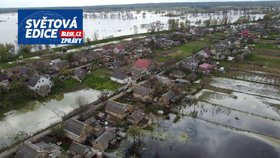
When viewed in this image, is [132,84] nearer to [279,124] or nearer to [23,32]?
[23,32]

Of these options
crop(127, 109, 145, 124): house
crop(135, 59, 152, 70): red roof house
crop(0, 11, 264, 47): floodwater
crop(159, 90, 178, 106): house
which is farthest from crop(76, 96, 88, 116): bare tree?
crop(0, 11, 264, 47): floodwater

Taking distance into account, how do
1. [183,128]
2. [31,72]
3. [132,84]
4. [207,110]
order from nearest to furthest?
[183,128], [207,110], [132,84], [31,72]

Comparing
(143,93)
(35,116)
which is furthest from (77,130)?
(143,93)

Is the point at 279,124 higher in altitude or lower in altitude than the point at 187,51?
lower

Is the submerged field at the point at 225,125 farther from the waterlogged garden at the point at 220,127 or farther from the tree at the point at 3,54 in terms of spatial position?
the tree at the point at 3,54

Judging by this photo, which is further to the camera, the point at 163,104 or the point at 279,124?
the point at 163,104

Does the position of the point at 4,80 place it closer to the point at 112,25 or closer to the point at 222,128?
the point at 222,128

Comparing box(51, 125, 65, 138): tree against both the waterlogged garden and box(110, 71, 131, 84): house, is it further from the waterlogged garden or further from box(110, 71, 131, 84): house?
box(110, 71, 131, 84): house

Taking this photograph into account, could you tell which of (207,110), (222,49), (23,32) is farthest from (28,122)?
(222,49)
